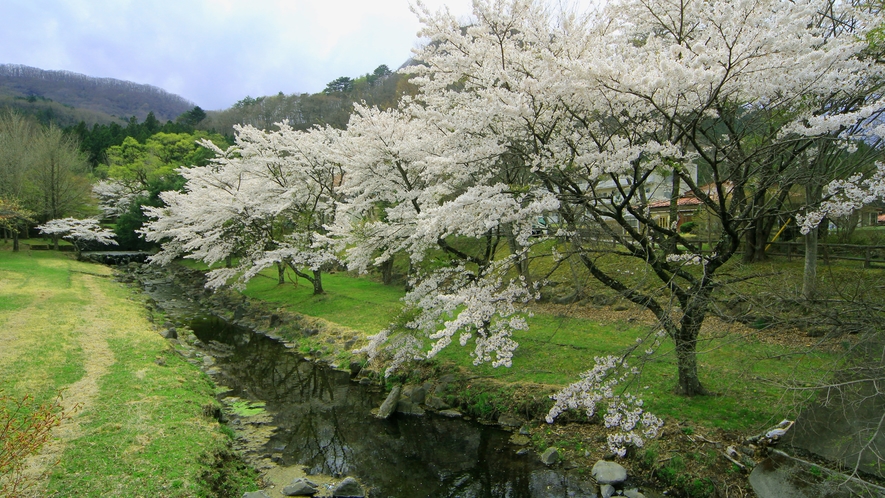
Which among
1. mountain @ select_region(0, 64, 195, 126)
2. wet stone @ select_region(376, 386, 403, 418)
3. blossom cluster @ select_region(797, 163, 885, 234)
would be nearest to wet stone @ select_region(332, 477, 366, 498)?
wet stone @ select_region(376, 386, 403, 418)

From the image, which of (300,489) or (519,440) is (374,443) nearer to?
(300,489)

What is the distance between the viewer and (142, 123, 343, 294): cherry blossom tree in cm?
2066

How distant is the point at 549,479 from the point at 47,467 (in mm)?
7372

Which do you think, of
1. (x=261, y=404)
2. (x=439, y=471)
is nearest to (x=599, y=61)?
(x=439, y=471)

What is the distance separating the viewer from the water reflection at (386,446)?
809cm

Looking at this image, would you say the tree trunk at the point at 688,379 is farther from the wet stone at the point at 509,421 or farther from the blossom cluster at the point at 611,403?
the wet stone at the point at 509,421

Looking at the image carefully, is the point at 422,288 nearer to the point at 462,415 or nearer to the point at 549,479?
the point at 462,415

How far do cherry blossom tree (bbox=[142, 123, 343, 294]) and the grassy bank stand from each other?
5449mm

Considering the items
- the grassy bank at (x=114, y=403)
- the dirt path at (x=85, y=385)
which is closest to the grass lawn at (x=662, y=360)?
the grassy bank at (x=114, y=403)

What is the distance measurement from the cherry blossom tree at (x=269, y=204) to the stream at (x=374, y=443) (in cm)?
688

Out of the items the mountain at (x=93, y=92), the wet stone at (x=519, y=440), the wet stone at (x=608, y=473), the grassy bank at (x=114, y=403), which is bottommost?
the wet stone at (x=519, y=440)

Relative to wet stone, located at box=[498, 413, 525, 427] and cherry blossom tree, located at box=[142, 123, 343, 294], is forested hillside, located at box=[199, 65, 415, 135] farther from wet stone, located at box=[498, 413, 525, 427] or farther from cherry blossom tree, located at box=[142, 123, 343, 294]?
wet stone, located at box=[498, 413, 525, 427]

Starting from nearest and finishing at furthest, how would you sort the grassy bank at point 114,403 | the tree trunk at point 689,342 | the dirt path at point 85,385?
the grassy bank at point 114,403 → the dirt path at point 85,385 → the tree trunk at point 689,342

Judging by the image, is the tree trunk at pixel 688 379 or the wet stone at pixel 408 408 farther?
the wet stone at pixel 408 408
